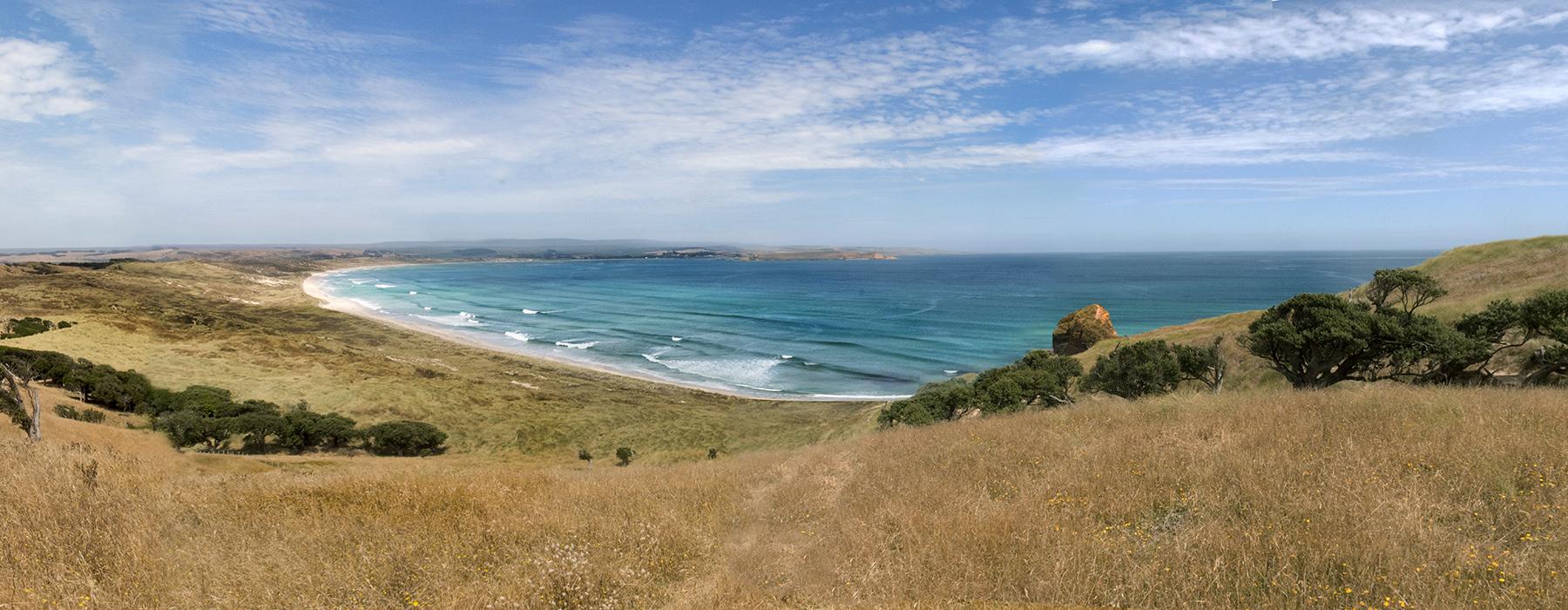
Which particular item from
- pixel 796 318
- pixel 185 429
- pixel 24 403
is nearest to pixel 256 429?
pixel 185 429

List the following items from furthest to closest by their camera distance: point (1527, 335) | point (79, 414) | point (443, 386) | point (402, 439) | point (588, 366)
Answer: point (588, 366)
point (443, 386)
point (402, 439)
point (79, 414)
point (1527, 335)

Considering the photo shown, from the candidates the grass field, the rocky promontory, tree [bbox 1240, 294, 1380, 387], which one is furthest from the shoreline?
tree [bbox 1240, 294, 1380, 387]

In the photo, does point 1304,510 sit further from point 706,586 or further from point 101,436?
point 101,436

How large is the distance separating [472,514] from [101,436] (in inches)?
791

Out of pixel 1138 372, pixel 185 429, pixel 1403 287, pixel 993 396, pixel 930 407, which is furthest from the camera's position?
pixel 930 407

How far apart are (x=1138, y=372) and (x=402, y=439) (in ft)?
90.4

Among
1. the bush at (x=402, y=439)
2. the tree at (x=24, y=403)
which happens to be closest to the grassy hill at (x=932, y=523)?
the tree at (x=24, y=403)

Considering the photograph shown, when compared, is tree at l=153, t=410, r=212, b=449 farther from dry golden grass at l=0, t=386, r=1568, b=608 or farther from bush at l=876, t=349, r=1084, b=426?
bush at l=876, t=349, r=1084, b=426

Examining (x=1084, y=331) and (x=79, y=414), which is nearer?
(x=79, y=414)

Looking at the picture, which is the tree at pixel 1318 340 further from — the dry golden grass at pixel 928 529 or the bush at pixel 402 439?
the bush at pixel 402 439

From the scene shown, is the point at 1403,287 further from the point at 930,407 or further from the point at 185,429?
the point at 185,429

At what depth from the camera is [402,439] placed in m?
24.8

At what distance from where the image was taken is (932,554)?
522 cm

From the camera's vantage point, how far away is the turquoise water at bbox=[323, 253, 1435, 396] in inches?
1774
